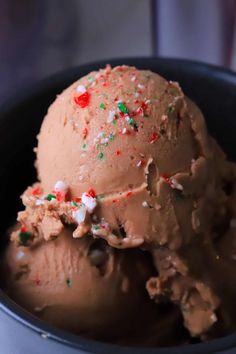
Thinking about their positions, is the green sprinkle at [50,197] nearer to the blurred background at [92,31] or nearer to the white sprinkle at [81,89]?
the white sprinkle at [81,89]

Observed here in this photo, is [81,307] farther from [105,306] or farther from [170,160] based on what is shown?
[170,160]

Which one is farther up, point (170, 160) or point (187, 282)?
point (170, 160)

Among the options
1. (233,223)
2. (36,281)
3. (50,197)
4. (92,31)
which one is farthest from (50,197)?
(92,31)

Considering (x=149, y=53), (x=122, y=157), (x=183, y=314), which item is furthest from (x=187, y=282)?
(x=149, y=53)

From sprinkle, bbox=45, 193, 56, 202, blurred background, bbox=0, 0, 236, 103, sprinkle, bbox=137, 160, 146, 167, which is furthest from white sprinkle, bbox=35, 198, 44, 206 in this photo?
A: blurred background, bbox=0, 0, 236, 103

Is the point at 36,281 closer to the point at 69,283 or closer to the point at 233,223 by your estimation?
the point at 69,283

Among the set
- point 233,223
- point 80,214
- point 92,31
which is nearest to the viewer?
point 80,214
